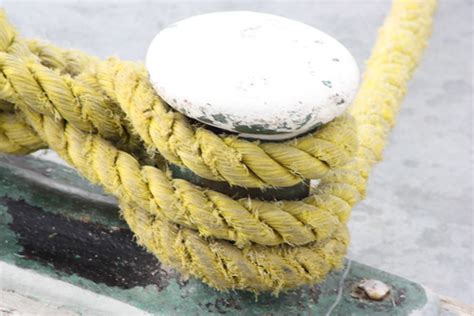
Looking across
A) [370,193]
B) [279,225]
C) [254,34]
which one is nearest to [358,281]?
[279,225]

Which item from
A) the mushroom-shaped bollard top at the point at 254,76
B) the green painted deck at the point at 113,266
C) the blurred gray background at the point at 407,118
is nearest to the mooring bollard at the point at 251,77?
the mushroom-shaped bollard top at the point at 254,76

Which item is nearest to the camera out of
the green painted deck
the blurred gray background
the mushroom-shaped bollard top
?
the mushroom-shaped bollard top

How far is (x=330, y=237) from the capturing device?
1050 millimetres

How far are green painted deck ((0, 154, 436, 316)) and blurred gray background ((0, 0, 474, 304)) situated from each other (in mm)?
418

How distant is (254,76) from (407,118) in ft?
3.90

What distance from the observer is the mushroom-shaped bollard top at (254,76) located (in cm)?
88

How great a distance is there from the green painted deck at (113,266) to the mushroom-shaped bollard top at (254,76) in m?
0.24

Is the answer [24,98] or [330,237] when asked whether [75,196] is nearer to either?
[24,98]

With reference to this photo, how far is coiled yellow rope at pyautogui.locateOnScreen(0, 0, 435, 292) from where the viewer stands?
36.6 inches

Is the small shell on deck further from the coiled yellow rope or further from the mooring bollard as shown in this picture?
the mooring bollard

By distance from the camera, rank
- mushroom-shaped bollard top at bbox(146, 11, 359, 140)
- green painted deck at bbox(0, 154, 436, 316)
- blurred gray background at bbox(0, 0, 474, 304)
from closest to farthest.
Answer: mushroom-shaped bollard top at bbox(146, 11, 359, 140)
green painted deck at bbox(0, 154, 436, 316)
blurred gray background at bbox(0, 0, 474, 304)

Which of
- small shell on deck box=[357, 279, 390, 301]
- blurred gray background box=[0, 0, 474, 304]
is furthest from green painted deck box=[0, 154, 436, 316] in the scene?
blurred gray background box=[0, 0, 474, 304]

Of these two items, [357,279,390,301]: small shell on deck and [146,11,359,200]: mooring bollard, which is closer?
[146,11,359,200]: mooring bollard

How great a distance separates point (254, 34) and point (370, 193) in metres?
0.85
